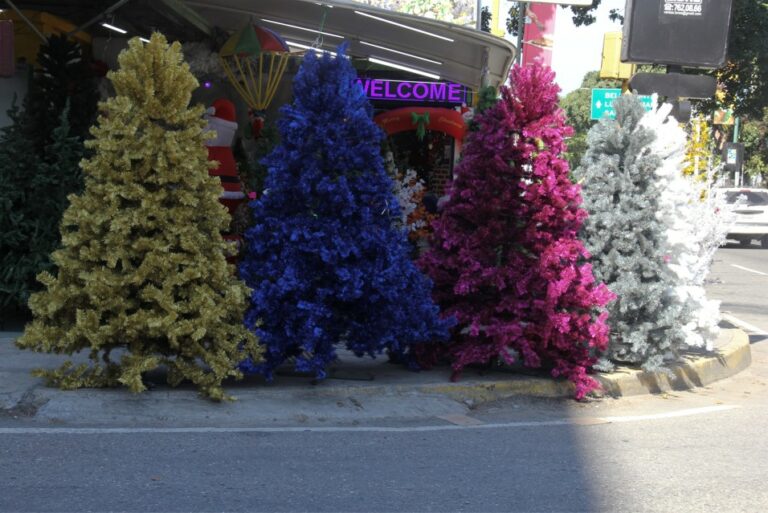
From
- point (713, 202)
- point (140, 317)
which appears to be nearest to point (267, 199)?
point (140, 317)

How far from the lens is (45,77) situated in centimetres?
939

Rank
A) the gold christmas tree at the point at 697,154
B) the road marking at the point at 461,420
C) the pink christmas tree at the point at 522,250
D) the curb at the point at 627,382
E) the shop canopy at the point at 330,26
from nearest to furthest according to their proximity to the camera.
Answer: the road marking at the point at 461,420 → the curb at the point at 627,382 → the pink christmas tree at the point at 522,250 → the shop canopy at the point at 330,26 → the gold christmas tree at the point at 697,154

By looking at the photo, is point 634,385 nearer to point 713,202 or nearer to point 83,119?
point 713,202

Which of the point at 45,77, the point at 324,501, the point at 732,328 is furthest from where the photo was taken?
the point at 732,328

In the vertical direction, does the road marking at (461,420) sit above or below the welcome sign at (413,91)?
below

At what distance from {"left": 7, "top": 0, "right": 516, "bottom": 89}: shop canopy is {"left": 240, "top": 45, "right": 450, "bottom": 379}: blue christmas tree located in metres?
2.94

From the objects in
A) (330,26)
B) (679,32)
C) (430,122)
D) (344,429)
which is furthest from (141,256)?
(430,122)

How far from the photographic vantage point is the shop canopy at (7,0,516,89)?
10547 millimetres

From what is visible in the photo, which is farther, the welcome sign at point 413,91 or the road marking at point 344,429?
the welcome sign at point 413,91

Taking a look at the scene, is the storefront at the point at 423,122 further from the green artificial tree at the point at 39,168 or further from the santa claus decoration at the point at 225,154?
the green artificial tree at the point at 39,168

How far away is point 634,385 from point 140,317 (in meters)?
4.17

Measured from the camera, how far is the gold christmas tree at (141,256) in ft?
21.5

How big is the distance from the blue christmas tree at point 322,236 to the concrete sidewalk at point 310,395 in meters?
0.27

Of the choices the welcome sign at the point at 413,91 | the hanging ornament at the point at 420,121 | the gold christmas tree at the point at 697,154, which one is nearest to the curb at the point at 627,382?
the gold christmas tree at the point at 697,154
